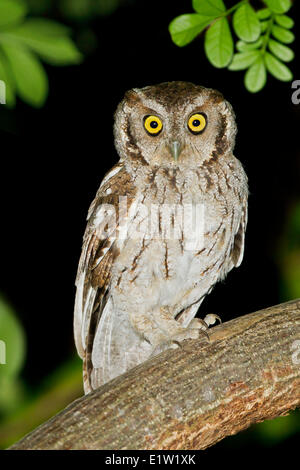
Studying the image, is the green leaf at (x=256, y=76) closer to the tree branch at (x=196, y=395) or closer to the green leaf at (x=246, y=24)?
the green leaf at (x=246, y=24)

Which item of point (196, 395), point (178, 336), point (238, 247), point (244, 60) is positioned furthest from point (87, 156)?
point (196, 395)

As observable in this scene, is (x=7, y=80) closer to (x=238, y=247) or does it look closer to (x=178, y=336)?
(x=178, y=336)

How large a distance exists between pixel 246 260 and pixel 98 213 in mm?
2264

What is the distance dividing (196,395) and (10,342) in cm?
85

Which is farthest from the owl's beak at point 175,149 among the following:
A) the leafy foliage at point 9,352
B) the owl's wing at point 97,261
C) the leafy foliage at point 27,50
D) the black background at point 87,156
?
the black background at point 87,156

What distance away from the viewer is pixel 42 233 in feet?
13.0

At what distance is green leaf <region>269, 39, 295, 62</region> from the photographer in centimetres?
175

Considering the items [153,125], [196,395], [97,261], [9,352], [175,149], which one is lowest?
[196,395]

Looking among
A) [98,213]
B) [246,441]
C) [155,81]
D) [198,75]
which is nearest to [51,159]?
[155,81]

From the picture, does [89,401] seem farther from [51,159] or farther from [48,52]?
[51,159]

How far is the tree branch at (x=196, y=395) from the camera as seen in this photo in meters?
1.58

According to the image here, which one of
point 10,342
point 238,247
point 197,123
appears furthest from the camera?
point 238,247

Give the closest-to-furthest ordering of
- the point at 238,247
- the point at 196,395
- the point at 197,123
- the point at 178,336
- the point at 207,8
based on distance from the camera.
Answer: the point at 207,8 < the point at 196,395 < the point at 178,336 < the point at 197,123 < the point at 238,247

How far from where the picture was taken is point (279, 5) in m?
1.67
